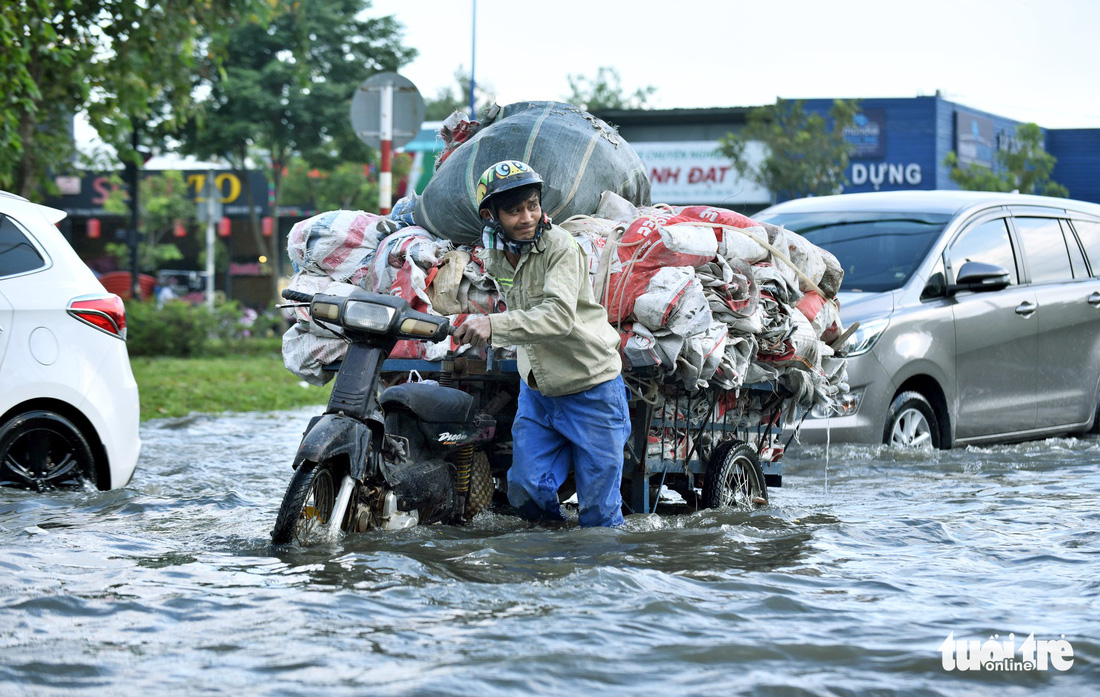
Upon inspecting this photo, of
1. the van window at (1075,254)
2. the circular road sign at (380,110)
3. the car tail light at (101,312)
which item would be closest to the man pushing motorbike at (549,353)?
the car tail light at (101,312)

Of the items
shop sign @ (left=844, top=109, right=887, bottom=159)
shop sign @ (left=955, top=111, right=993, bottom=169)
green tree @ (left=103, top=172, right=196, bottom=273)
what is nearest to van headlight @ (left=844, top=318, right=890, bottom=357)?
shop sign @ (left=844, top=109, right=887, bottom=159)

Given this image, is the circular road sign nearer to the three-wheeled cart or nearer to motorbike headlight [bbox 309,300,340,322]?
the three-wheeled cart

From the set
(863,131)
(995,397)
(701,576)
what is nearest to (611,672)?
(701,576)

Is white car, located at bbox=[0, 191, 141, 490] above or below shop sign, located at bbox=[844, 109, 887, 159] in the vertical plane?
below

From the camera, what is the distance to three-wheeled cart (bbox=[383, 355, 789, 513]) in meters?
5.62

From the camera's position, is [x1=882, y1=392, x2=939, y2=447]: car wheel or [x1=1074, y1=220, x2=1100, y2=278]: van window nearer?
[x1=882, y1=392, x2=939, y2=447]: car wheel

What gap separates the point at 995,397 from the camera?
9.16m

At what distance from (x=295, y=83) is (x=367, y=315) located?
29621mm

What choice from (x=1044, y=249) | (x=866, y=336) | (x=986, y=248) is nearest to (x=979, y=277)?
(x=986, y=248)

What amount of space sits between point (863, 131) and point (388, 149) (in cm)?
2769

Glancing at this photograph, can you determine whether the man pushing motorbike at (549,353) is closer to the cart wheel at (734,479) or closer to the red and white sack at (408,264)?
the red and white sack at (408,264)

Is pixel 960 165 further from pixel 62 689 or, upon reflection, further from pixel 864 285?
pixel 62 689

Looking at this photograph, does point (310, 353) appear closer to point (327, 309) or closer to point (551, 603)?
point (327, 309)

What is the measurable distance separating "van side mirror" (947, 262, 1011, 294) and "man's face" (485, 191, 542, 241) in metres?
4.48
